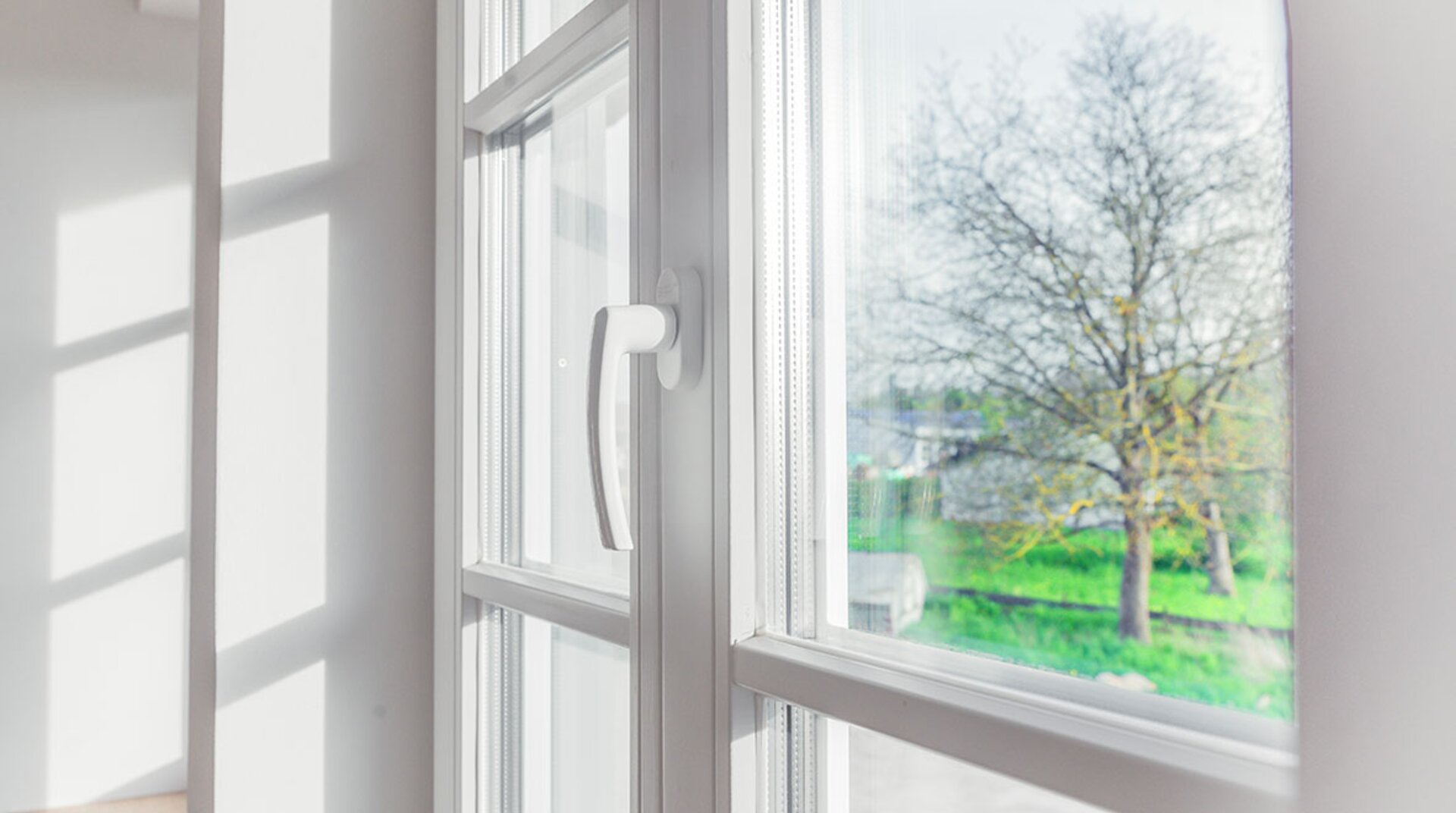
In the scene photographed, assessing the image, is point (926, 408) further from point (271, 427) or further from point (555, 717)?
point (271, 427)

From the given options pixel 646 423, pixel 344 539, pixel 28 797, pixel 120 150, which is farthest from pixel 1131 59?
pixel 28 797

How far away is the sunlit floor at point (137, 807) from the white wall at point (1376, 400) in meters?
2.33

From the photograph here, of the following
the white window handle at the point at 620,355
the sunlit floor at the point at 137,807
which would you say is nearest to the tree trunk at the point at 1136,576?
the white window handle at the point at 620,355

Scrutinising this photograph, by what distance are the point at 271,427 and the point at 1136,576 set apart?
745 mm

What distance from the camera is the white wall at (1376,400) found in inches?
9.3

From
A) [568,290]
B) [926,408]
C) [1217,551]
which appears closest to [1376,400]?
[1217,551]

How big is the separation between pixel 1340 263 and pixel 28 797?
255 cm

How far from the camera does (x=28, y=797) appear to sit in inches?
86.0

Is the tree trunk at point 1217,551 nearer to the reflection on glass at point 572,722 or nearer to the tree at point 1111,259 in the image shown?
the tree at point 1111,259

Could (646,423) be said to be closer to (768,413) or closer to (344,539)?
(768,413)

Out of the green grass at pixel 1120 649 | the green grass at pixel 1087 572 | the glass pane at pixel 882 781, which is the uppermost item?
the green grass at pixel 1087 572

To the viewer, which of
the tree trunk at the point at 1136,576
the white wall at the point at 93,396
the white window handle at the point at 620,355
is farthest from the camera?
the white wall at the point at 93,396

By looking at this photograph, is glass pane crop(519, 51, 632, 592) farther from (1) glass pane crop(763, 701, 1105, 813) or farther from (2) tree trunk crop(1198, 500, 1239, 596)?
(2) tree trunk crop(1198, 500, 1239, 596)

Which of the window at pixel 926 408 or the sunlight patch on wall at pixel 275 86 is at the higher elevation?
the sunlight patch on wall at pixel 275 86
